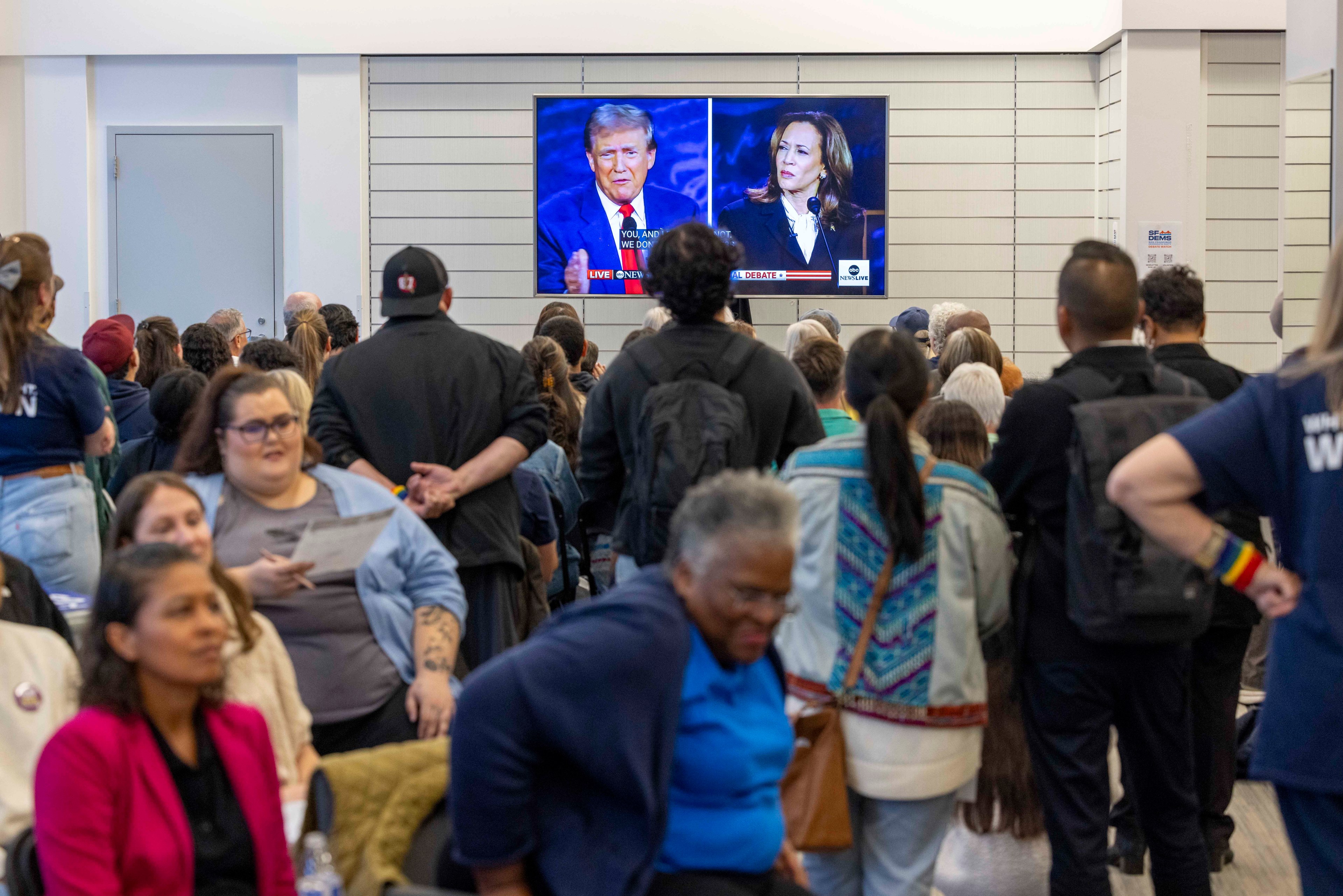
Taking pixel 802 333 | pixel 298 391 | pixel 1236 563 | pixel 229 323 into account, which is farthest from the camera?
pixel 229 323

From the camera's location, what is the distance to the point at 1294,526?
195 cm

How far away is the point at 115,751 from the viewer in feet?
6.50

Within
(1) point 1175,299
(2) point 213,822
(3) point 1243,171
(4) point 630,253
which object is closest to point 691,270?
(1) point 1175,299

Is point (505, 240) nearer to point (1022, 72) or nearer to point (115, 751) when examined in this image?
point (1022, 72)

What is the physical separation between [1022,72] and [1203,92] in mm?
1217

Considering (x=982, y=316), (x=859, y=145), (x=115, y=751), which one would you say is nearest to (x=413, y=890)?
(x=115, y=751)

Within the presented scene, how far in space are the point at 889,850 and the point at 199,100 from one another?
863 cm

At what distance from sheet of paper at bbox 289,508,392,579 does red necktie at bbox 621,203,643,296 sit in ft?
21.0

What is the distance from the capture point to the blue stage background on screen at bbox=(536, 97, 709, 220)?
899 centimetres

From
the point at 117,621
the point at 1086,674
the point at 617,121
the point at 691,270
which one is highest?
the point at 617,121

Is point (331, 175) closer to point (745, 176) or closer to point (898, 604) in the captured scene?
point (745, 176)

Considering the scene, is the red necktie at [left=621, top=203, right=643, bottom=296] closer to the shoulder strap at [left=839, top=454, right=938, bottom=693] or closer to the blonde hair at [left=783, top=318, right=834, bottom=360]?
the blonde hair at [left=783, top=318, right=834, bottom=360]

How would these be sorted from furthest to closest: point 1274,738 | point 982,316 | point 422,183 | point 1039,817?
point 422,183 → point 982,316 → point 1039,817 → point 1274,738

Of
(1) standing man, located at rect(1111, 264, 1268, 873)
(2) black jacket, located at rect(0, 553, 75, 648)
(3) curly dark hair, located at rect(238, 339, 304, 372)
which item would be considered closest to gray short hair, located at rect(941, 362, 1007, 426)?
(1) standing man, located at rect(1111, 264, 1268, 873)
